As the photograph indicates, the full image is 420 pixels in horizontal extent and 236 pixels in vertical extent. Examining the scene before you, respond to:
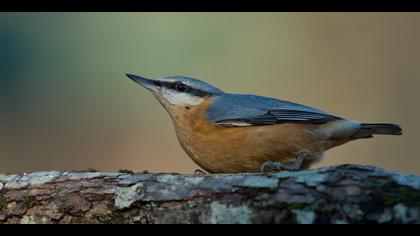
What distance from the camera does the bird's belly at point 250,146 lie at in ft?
13.7

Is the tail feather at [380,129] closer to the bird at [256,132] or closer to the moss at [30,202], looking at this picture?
the bird at [256,132]

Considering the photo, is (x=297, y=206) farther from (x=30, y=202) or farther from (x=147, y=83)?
(x=147, y=83)

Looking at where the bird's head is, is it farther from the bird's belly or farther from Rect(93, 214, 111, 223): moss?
Rect(93, 214, 111, 223): moss

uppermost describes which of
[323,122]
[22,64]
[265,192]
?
[22,64]

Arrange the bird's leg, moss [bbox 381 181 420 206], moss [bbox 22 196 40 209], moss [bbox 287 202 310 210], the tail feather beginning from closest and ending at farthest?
1. moss [bbox 381 181 420 206]
2. moss [bbox 287 202 310 210]
3. moss [bbox 22 196 40 209]
4. the bird's leg
5. the tail feather

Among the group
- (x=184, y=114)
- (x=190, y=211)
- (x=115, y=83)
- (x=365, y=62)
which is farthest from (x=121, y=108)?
(x=190, y=211)

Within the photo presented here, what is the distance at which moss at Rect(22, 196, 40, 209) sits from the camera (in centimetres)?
339

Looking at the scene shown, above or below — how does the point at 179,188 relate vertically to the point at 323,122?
below

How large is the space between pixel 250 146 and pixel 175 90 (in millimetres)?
973

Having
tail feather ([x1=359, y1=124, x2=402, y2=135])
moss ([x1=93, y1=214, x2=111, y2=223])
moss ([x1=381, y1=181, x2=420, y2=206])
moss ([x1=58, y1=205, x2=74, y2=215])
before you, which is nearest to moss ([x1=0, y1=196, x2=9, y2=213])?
moss ([x1=58, y1=205, x2=74, y2=215])

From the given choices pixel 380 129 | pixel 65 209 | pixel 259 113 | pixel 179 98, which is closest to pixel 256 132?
pixel 259 113
